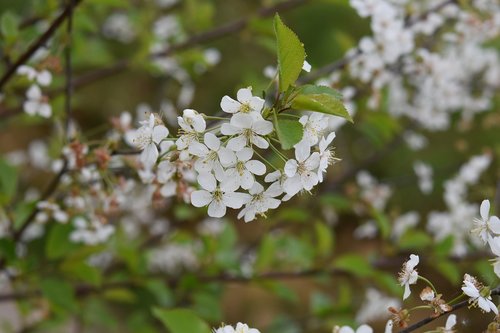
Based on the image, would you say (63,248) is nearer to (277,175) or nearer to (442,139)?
(277,175)

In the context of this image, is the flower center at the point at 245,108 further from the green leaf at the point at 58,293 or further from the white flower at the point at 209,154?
the green leaf at the point at 58,293

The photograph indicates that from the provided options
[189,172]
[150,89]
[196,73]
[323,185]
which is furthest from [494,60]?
[150,89]

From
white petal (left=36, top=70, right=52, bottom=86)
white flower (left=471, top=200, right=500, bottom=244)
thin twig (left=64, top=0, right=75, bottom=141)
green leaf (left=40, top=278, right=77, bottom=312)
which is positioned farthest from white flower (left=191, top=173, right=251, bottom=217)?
green leaf (left=40, top=278, right=77, bottom=312)

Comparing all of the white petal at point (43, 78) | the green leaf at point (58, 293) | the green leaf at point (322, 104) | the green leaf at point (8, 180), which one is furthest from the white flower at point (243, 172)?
the green leaf at point (58, 293)

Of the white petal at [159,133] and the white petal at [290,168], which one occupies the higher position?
the white petal at [159,133]


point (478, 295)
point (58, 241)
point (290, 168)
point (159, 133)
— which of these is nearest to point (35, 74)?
point (58, 241)
